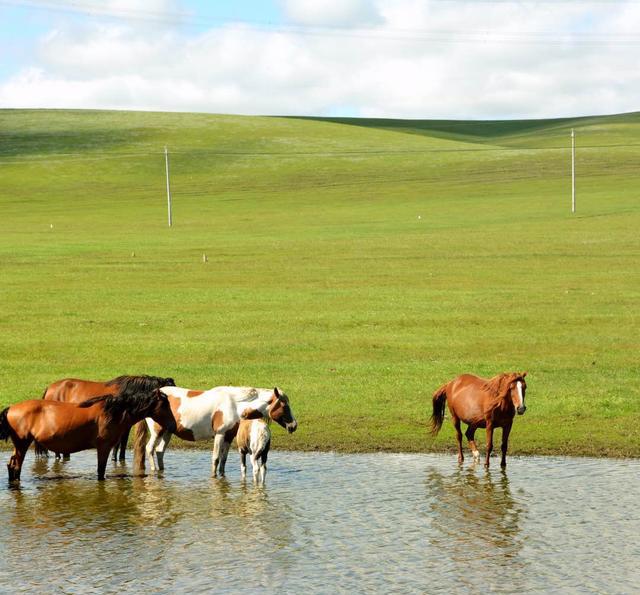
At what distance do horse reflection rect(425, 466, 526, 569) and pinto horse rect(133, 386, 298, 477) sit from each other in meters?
2.62

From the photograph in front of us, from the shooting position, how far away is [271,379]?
83.7 ft

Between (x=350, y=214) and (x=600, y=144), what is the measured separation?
207ft

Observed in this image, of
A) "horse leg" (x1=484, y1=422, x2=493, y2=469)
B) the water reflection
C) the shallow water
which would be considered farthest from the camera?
"horse leg" (x1=484, y1=422, x2=493, y2=469)

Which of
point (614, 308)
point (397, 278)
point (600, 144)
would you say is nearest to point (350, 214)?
point (397, 278)

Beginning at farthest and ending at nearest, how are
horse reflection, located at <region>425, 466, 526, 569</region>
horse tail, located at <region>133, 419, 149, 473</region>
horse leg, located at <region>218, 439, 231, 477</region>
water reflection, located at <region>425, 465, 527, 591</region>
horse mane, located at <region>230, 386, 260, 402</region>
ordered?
horse tail, located at <region>133, 419, 149, 473</region>
horse mane, located at <region>230, 386, 260, 402</region>
horse leg, located at <region>218, 439, 231, 477</region>
horse reflection, located at <region>425, 466, 526, 569</region>
water reflection, located at <region>425, 465, 527, 591</region>

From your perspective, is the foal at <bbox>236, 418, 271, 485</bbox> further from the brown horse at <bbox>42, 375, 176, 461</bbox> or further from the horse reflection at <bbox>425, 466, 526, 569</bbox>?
the horse reflection at <bbox>425, 466, 526, 569</bbox>

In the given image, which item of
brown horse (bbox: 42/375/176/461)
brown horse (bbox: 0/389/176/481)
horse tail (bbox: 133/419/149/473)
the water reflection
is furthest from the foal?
the water reflection

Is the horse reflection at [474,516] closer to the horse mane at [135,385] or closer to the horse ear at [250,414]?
the horse ear at [250,414]

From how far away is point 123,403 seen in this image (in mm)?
17031

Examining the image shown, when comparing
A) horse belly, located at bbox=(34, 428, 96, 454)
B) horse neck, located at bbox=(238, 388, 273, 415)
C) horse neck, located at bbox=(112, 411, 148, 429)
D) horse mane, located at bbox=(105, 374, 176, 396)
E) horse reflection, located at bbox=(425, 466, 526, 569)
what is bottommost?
horse reflection, located at bbox=(425, 466, 526, 569)

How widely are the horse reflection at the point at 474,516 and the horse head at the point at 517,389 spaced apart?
1.15 meters

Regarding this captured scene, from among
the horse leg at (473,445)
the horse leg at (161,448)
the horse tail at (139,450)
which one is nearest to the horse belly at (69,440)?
the horse tail at (139,450)

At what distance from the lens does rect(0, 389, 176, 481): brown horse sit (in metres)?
16.6

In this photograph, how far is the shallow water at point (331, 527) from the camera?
11977 millimetres
